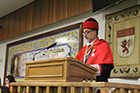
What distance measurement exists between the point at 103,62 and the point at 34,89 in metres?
0.87

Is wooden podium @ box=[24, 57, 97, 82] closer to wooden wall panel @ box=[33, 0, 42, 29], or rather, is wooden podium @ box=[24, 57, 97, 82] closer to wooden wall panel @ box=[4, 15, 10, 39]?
wooden wall panel @ box=[33, 0, 42, 29]

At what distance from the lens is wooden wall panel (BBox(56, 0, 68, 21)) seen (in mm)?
5213

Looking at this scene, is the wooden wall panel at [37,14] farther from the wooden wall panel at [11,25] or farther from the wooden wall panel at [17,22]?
the wooden wall panel at [11,25]

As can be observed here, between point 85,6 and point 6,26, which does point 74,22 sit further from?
point 6,26

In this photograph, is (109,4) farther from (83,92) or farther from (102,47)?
(83,92)

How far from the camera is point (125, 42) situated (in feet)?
12.3

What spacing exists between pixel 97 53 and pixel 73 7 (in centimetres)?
253

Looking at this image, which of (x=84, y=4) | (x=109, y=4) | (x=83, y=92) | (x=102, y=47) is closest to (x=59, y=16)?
(x=84, y=4)

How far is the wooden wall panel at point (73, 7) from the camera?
16.1 feet

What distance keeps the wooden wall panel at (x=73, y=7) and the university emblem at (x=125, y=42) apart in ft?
4.45

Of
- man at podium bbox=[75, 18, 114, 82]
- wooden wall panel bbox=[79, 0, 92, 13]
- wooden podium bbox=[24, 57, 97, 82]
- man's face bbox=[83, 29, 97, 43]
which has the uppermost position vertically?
wooden wall panel bbox=[79, 0, 92, 13]

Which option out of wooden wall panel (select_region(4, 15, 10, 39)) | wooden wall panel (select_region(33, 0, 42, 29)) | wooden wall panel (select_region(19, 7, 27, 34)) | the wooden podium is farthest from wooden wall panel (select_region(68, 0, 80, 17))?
wooden wall panel (select_region(4, 15, 10, 39))

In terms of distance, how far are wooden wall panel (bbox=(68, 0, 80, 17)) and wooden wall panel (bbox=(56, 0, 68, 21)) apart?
4.4 inches

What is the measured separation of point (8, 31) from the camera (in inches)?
295
